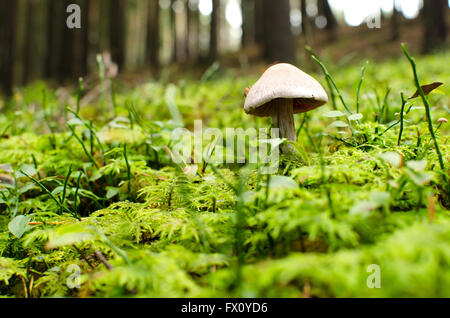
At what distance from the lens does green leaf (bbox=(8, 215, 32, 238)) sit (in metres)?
1.06

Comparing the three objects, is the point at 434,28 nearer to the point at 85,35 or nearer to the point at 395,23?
the point at 395,23

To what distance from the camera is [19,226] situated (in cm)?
108

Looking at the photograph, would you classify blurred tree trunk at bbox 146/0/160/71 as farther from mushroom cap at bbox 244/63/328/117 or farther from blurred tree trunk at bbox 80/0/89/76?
mushroom cap at bbox 244/63/328/117

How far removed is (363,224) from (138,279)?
623 mm

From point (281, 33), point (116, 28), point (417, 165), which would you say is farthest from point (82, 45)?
point (417, 165)

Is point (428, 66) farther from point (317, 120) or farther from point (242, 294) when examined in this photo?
point (242, 294)

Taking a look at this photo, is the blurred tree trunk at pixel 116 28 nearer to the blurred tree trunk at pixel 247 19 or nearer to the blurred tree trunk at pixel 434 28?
the blurred tree trunk at pixel 247 19

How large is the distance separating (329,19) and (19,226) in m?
17.0

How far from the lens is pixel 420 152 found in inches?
48.2

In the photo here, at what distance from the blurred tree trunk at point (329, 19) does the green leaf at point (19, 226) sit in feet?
51.4

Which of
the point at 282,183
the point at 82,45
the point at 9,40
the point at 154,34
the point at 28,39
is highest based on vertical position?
the point at 28,39

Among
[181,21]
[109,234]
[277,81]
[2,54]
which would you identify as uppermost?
[181,21]

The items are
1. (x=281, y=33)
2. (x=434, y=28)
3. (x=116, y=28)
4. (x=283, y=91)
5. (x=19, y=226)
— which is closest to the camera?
(x=19, y=226)
